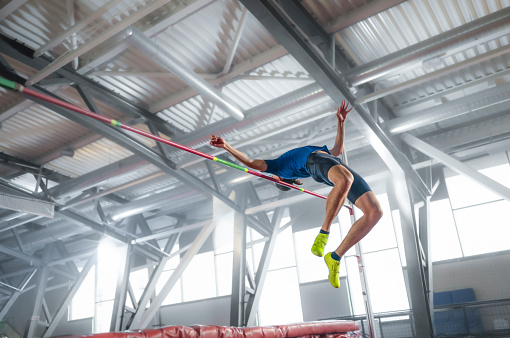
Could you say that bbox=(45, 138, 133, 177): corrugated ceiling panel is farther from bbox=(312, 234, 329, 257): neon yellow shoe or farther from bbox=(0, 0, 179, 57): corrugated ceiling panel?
bbox=(312, 234, 329, 257): neon yellow shoe

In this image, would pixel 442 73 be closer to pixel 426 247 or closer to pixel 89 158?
pixel 426 247

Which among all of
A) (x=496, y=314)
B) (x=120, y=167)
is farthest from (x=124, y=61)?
(x=496, y=314)

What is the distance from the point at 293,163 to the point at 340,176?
0.64 meters

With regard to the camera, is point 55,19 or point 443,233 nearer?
point 55,19

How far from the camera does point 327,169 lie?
3635 millimetres

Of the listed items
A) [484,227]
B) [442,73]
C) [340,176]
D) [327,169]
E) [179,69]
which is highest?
[179,69]

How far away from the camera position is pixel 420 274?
26.5 ft

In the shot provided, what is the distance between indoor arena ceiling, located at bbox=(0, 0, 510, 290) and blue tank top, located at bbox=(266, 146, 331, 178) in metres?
1.94

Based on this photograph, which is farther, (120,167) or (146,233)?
(146,233)

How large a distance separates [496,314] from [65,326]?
49.5ft

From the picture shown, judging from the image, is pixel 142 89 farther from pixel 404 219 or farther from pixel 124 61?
pixel 404 219

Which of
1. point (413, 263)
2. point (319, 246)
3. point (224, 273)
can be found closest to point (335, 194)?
point (319, 246)

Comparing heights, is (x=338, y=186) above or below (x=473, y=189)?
below

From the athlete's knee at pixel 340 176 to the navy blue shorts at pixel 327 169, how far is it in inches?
2.7
